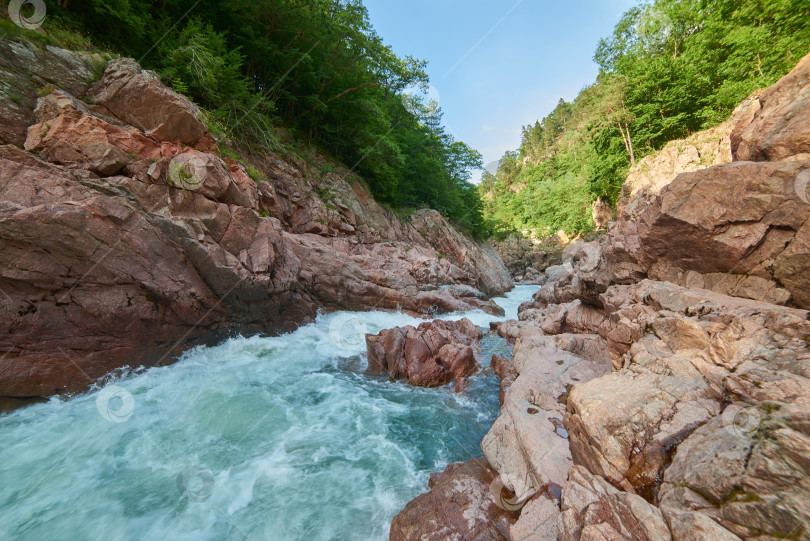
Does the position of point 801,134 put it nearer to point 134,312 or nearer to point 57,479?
point 57,479

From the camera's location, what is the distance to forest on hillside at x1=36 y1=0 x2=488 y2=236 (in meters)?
9.89

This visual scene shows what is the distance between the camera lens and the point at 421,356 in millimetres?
7898

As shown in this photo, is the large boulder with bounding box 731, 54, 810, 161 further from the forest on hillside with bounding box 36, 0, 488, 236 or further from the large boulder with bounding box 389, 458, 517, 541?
the forest on hillside with bounding box 36, 0, 488, 236

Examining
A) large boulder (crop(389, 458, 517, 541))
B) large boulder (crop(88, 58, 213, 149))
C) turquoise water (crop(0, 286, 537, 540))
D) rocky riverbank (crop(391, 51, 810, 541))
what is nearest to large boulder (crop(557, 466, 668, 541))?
rocky riverbank (crop(391, 51, 810, 541))

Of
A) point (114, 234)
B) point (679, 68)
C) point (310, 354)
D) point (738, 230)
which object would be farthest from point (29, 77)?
point (679, 68)

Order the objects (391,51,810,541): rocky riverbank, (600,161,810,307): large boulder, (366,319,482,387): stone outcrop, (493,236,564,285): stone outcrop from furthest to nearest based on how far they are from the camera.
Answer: (493,236,564,285): stone outcrop → (366,319,482,387): stone outcrop → (600,161,810,307): large boulder → (391,51,810,541): rocky riverbank

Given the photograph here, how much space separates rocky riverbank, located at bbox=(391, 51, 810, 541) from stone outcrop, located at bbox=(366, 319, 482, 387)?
2146 millimetres

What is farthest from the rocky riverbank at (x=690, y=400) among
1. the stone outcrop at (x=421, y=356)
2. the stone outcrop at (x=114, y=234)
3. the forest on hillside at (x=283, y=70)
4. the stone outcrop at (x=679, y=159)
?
the forest on hillside at (x=283, y=70)

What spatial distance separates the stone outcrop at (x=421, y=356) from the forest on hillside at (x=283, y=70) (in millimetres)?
10041

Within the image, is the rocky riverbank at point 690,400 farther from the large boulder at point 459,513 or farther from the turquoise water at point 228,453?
the turquoise water at point 228,453

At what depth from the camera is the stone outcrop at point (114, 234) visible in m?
5.33

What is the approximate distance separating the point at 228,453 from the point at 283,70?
56.5ft

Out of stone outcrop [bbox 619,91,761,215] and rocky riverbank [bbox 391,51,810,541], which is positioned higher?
stone outcrop [bbox 619,91,761,215]

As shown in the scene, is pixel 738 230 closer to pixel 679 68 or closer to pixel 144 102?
pixel 144 102
